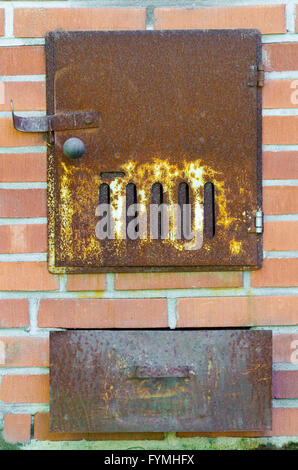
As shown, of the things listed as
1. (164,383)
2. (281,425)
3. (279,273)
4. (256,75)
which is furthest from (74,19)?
(281,425)

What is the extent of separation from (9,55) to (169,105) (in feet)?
1.54

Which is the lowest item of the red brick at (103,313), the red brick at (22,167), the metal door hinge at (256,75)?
the red brick at (103,313)

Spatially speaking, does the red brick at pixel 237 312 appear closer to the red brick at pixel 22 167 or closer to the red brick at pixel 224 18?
the red brick at pixel 22 167

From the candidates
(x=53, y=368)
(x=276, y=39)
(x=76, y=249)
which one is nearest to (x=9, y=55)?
(x=76, y=249)

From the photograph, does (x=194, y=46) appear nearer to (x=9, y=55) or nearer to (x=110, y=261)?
(x=9, y=55)

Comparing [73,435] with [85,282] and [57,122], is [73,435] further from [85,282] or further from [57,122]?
[57,122]

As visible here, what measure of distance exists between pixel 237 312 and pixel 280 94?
2.02 ft

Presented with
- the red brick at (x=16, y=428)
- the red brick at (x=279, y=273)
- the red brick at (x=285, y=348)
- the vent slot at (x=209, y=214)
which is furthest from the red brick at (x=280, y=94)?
the red brick at (x=16, y=428)

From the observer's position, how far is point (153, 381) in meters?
1.53

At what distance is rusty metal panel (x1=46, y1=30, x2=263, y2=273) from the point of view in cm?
155

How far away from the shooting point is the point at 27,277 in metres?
1.61

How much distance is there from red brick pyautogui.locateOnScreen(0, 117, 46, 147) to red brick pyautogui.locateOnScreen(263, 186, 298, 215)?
64cm

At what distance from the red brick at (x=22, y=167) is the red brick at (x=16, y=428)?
66 centimetres

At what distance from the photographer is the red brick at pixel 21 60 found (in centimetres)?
160
